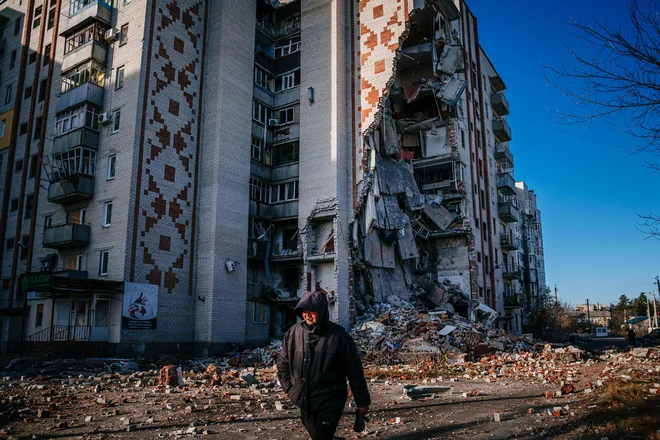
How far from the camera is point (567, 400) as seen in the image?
9031 mm

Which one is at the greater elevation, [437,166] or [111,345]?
[437,166]

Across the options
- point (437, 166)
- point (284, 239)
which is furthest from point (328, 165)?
point (437, 166)

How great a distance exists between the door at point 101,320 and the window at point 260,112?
509 inches

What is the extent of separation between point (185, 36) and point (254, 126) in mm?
5873

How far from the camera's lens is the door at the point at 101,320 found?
2030cm

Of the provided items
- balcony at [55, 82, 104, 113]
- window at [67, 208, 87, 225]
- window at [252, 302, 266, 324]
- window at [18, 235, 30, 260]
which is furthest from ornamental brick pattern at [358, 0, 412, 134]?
window at [18, 235, 30, 260]

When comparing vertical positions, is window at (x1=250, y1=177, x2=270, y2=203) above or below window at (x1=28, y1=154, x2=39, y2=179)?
below

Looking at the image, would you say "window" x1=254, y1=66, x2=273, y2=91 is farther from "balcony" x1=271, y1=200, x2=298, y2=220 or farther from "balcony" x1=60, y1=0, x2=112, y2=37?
"balcony" x1=60, y1=0, x2=112, y2=37

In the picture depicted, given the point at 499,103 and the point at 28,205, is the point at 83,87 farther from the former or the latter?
the point at 499,103

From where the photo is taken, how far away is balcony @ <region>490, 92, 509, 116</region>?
129 ft

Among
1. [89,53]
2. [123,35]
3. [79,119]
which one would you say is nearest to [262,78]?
[123,35]

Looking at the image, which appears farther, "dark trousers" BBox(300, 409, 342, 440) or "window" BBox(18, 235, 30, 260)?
"window" BBox(18, 235, 30, 260)

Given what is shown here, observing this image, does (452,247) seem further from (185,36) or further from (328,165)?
(185,36)

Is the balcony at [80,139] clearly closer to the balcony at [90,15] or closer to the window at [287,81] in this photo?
the balcony at [90,15]
